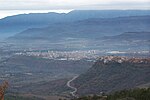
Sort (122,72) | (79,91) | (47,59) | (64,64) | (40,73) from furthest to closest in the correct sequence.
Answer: (47,59) → (64,64) → (40,73) → (122,72) → (79,91)

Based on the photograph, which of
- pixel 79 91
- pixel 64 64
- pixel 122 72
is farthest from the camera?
pixel 64 64

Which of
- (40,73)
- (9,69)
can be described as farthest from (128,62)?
(9,69)

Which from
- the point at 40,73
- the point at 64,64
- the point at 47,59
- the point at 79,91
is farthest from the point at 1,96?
the point at 47,59

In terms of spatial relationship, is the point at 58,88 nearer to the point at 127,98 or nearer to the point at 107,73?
the point at 107,73

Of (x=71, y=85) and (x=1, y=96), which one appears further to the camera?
(x=71, y=85)

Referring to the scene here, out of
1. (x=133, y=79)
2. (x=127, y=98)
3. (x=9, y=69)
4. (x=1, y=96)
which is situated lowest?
(x=9, y=69)

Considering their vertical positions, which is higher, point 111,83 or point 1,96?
point 1,96

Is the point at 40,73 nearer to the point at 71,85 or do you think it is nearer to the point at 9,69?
the point at 9,69
